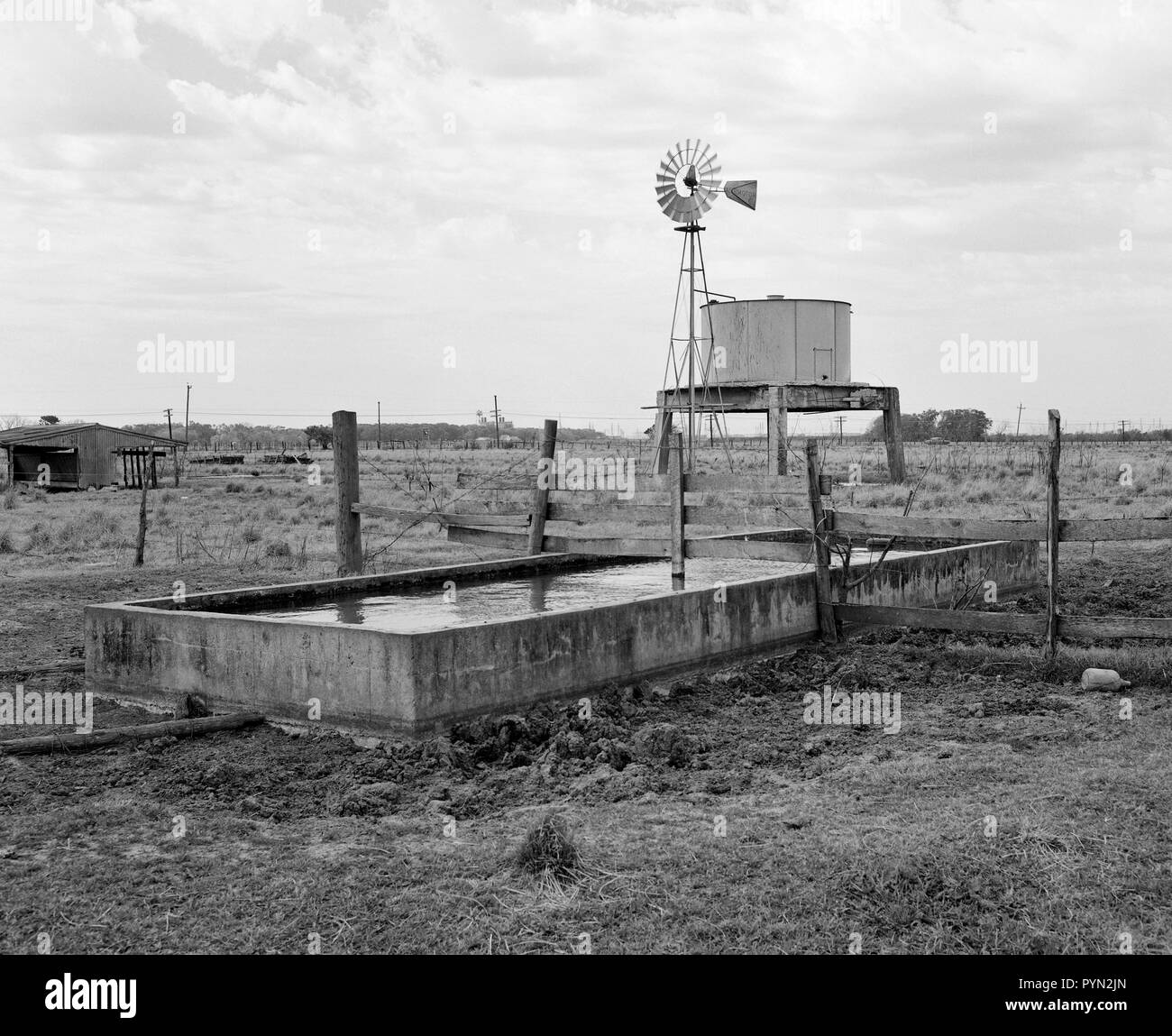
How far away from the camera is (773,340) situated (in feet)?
85.0

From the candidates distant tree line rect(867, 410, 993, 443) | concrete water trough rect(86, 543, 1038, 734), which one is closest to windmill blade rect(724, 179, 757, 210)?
concrete water trough rect(86, 543, 1038, 734)

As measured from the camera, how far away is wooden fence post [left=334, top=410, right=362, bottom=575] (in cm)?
1327

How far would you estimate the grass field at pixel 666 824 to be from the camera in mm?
5070

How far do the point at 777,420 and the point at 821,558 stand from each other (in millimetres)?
14023

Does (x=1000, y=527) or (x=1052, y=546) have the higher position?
(x=1000, y=527)

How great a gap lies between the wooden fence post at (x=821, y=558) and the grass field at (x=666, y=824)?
40 centimetres

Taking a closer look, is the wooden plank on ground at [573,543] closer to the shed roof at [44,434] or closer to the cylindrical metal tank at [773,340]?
the cylindrical metal tank at [773,340]

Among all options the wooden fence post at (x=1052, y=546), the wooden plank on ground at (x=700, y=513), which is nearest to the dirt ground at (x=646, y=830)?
the wooden fence post at (x=1052, y=546)

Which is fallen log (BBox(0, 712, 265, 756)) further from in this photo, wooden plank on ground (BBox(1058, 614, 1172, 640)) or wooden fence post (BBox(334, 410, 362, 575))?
wooden plank on ground (BBox(1058, 614, 1172, 640))

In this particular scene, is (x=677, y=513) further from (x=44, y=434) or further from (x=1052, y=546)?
(x=44, y=434)

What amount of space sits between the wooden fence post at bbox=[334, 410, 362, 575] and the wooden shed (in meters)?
34.8

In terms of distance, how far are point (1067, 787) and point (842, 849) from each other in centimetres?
166

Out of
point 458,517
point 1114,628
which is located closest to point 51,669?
point 458,517
